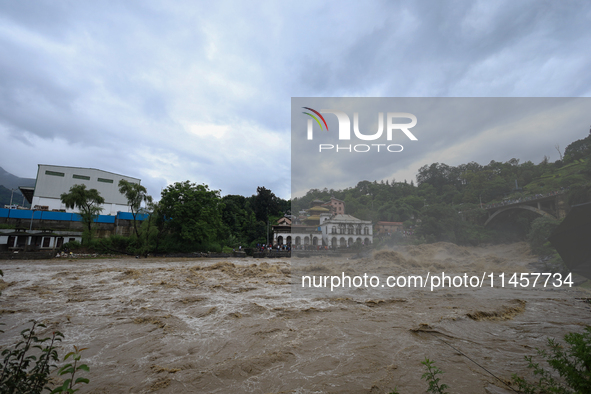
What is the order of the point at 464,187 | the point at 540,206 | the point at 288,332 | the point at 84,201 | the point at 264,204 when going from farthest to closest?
the point at 264,204 < the point at 84,201 < the point at 464,187 < the point at 540,206 < the point at 288,332

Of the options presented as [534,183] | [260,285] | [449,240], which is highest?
[534,183]

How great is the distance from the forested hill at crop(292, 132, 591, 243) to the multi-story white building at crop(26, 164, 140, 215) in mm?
41239

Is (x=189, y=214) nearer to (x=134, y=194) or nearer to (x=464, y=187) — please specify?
(x=134, y=194)

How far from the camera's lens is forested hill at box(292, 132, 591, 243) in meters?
10.7

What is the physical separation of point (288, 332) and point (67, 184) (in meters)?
48.5

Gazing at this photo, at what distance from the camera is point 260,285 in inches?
460

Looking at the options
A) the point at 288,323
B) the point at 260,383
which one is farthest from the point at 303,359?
the point at 288,323

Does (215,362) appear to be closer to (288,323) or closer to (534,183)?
(288,323)

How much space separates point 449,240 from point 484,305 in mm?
8778

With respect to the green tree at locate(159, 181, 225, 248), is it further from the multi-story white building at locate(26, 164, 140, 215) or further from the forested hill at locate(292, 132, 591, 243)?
the multi-story white building at locate(26, 164, 140, 215)

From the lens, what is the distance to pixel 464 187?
47.3 ft

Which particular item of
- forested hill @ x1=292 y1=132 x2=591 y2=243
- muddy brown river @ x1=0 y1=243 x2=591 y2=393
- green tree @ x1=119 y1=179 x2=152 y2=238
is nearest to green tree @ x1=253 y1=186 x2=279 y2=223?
green tree @ x1=119 y1=179 x2=152 y2=238

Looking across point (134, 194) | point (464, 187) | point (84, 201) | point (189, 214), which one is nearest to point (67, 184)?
point (84, 201)

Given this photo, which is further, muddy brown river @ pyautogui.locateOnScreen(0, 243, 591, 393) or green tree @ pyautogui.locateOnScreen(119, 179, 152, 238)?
green tree @ pyautogui.locateOnScreen(119, 179, 152, 238)
